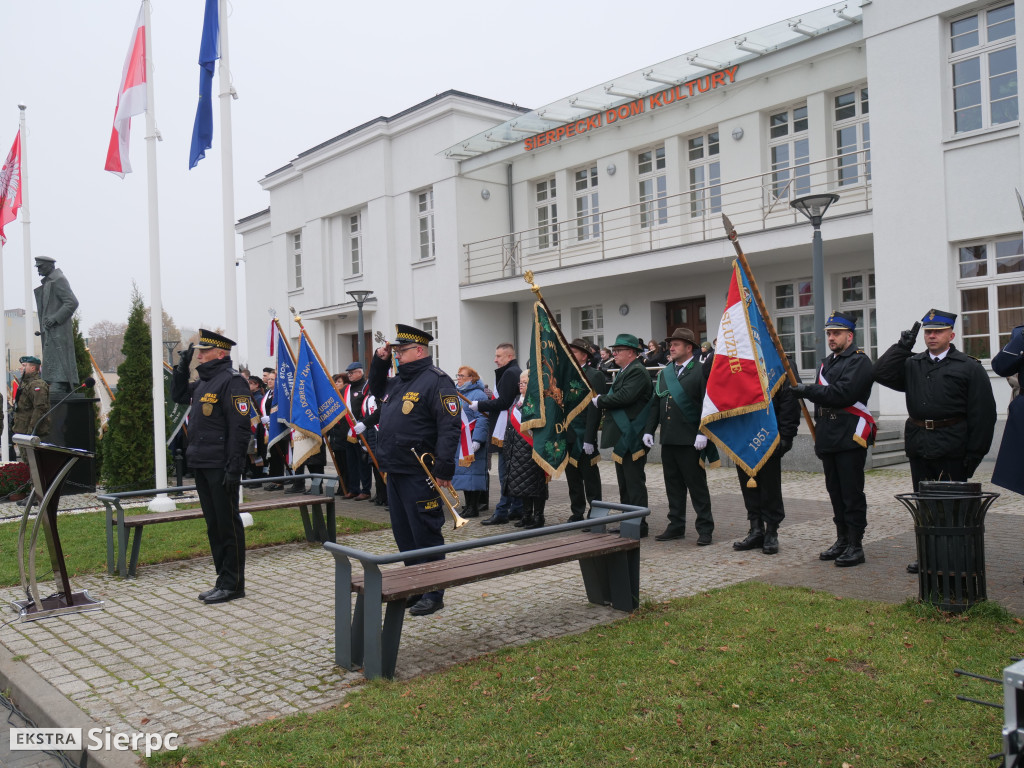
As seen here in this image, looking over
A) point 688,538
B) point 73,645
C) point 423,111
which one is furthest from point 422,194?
point 73,645

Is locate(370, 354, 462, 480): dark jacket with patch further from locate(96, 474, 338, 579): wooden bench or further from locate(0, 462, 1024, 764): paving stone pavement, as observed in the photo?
locate(96, 474, 338, 579): wooden bench

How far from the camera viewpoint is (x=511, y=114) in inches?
1000

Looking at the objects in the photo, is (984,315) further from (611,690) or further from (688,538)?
(611,690)

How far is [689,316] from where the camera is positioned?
21031 mm

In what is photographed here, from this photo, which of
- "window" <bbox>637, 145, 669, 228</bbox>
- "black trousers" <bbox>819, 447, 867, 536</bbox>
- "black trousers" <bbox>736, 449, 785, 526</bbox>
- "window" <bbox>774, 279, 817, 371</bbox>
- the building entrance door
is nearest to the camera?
"black trousers" <bbox>819, 447, 867, 536</bbox>

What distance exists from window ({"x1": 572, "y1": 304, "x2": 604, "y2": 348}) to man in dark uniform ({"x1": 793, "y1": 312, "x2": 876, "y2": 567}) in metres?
16.0

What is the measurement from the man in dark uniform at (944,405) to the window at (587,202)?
656 inches

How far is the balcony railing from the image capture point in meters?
17.5

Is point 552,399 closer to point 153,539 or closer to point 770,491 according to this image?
point 770,491

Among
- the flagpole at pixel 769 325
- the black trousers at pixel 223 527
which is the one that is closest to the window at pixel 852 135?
the flagpole at pixel 769 325

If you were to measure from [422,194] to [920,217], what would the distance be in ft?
50.5

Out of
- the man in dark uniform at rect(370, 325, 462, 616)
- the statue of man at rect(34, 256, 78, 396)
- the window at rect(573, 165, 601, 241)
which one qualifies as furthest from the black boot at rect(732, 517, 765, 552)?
the window at rect(573, 165, 601, 241)

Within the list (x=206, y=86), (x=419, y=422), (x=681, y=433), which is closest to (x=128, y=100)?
(x=206, y=86)

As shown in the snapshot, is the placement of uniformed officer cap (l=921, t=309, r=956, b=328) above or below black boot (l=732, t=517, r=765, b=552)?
Answer: above
